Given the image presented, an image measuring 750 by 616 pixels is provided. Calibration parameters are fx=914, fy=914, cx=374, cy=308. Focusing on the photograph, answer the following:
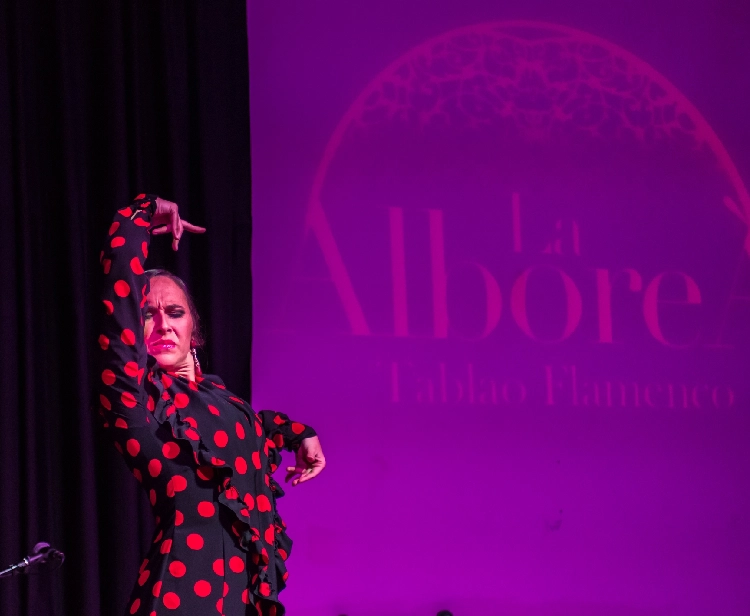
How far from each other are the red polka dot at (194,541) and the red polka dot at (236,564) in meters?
0.07

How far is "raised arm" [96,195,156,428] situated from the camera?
62.7 inches

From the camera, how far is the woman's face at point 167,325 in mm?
1856

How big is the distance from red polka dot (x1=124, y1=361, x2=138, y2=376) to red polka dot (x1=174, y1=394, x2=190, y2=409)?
0.54ft

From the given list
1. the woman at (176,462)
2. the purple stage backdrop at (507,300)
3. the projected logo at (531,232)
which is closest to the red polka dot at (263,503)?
the woman at (176,462)

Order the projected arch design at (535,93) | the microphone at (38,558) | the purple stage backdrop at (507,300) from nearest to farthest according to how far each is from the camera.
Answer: the microphone at (38,558) → the purple stage backdrop at (507,300) → the projected arch design at (535,93)

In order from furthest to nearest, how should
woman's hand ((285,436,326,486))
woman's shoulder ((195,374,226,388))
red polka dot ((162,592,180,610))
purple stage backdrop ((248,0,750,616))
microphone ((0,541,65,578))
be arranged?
purple stage backdrop ((248,0,750,616))
woman's hand ((285,436,326,486))
woman's shoulder ((195,374,226,388))
microphone ((0,541,65,578))
red polka dot ((162,592,180,610))

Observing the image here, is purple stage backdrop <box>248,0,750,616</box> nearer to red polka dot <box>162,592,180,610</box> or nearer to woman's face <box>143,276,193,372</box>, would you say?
woman's face <box>143,276,193,372</box>

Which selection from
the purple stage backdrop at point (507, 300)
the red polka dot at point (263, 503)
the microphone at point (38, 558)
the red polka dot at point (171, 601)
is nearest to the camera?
the red polka dot at point (171, 601)

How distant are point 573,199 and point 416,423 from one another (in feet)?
3.10

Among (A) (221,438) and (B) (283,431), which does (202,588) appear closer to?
(A) (221,438)

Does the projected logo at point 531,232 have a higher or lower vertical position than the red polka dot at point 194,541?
higher

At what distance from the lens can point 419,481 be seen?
9.25 feet

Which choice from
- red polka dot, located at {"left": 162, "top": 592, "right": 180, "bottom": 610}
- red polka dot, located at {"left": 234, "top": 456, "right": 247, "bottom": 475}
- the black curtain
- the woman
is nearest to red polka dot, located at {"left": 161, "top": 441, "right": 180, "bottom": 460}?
the woman

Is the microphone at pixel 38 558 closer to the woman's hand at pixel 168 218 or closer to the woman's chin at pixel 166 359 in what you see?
the woman's chin at pixel 166 359
